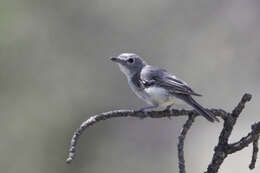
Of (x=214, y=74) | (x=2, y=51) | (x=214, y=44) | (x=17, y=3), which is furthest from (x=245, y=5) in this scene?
(x=2, y=51)

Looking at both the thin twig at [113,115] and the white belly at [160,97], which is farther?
the white belly at [160,97]

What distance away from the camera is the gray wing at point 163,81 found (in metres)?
4.40

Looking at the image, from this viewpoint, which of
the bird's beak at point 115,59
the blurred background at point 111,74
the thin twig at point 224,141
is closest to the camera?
the thin twig at point 224,141

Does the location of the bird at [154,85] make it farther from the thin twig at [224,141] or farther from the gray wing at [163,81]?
the thin twig at [224,141]

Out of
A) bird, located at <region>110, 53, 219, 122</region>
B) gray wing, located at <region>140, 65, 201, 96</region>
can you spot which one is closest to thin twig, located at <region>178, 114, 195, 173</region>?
bird, located at <region>110, 53, 219, 122</region>

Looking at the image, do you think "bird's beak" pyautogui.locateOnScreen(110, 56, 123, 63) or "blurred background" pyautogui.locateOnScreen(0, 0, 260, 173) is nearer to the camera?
"bird's beak" pyautogui.locateOnScreen(110, 56, 123, 63)

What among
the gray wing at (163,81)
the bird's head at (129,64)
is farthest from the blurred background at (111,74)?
the gray wing at (163,81)

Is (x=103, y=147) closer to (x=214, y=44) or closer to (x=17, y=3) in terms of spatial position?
(x=17, y=3)

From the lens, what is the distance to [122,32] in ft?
45.3

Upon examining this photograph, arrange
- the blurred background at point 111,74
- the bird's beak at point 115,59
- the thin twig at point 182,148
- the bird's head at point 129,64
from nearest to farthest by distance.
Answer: the thin twig at point 182,148 → the bird's beak at point 115,59 → the bird's head at point 129,64 → the blurred background at point 111,74

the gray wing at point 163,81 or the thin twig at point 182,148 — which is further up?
the gray wing at point 163,81

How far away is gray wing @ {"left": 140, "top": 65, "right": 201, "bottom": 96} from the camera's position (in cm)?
440

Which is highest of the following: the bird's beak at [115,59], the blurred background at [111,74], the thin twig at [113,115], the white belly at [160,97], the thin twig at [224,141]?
the blurred background at [111,74]

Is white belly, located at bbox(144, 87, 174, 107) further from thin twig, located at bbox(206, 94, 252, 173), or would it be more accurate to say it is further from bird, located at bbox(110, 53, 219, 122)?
thin twig, located at bbox(206, 94, 252, 173)
